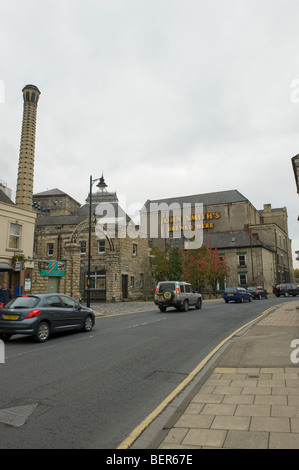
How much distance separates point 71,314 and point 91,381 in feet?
19.2

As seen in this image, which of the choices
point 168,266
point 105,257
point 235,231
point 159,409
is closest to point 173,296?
point 105,257

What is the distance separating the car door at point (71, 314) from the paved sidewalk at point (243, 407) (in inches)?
230

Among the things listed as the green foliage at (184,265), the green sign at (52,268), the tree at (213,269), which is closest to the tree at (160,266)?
the green foliage at (184,265)

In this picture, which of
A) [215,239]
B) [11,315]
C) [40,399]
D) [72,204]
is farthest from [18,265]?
[72,204]

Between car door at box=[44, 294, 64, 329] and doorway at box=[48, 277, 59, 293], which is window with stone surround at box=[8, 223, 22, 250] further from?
car door at box=[44, 294, 64, 329]

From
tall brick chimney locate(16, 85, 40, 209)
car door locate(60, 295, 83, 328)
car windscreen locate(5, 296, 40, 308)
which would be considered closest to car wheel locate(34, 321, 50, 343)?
car windscreen locate(5, 296, 40, 308)

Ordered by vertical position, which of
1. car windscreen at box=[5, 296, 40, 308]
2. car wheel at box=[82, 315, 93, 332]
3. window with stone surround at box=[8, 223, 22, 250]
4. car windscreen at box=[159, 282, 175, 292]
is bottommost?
car wheel at box=[82, 315, 93, 332]

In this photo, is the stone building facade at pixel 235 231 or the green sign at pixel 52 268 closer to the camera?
the green sign at pixel 52 268

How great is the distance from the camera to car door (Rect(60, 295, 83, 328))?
11.7 meters

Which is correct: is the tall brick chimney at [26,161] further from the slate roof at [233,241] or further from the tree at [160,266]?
the slate roof at [233,241]

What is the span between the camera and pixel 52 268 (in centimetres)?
2492

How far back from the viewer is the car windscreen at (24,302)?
35.1 feet

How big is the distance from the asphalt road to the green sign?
42.9 feet

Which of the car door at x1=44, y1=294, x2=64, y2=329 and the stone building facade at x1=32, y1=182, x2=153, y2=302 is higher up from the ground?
the stone building facade at x1=32, y1=182, x2=153, y2=302
